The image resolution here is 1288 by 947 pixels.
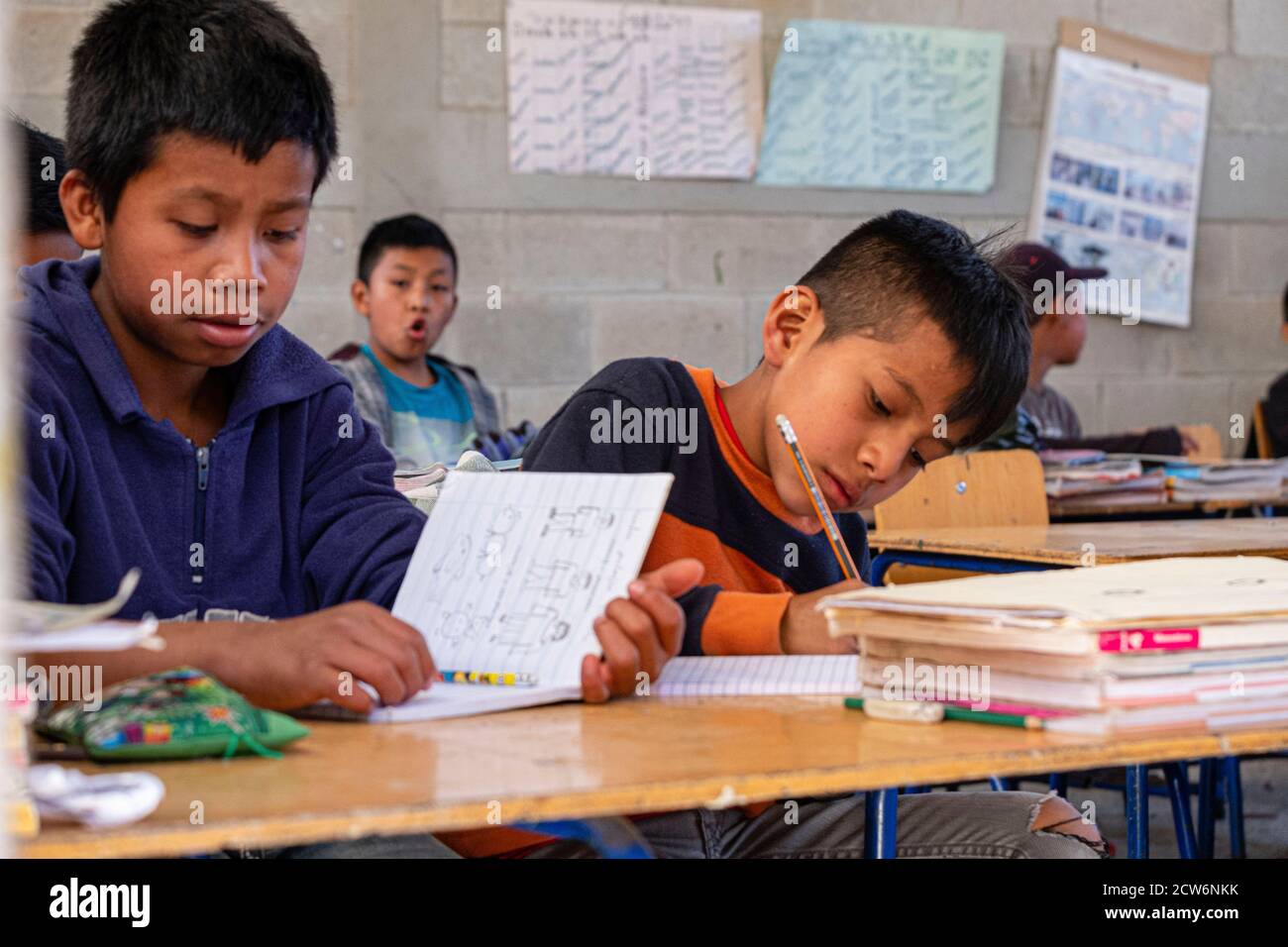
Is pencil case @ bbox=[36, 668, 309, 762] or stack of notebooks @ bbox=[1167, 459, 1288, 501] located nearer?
pencil case @ bbox=[36, 668, 309, 762]

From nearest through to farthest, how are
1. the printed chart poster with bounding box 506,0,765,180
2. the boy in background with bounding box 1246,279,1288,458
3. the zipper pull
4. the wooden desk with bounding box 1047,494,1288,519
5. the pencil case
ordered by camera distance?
the pencil case
the zipper pull
the wooden desk with bounding box 1047,494,1288,519
the printed chart poster with bounding box 506,0,765,180
the boy in background with bounding box 1246,279,1288,458

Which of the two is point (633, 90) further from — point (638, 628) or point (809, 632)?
point (638, 628)

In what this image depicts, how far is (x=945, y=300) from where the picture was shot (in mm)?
1636

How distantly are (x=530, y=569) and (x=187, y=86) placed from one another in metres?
0.51

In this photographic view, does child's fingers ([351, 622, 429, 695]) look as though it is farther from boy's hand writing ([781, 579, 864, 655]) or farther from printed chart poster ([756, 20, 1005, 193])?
printed chart poster ([756, 20, 1005, 193])

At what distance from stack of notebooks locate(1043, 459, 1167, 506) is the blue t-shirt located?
1.31 metres

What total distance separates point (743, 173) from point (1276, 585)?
132 inches

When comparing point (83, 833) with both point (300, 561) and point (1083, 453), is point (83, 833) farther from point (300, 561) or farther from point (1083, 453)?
point (1083, 453)

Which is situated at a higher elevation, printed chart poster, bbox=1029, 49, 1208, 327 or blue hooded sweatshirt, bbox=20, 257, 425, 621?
printed chart poster, bbox=1029, 49, 1208, 327

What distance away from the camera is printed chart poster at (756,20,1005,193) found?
443 centimetres

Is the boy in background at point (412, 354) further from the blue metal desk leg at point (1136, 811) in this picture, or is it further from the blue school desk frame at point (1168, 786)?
the blue metal desk leg at point (1136, 811)

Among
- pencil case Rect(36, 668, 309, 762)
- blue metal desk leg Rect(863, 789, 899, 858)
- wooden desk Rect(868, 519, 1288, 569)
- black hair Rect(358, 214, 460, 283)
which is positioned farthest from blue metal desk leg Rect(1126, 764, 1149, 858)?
black hair Rect(358, 214, 460, 283)

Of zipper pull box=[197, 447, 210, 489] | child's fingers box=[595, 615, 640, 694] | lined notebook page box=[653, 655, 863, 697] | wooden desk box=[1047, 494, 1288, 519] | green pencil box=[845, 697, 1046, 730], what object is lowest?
wooden desk box=[1047, 494, 1288, 519]
